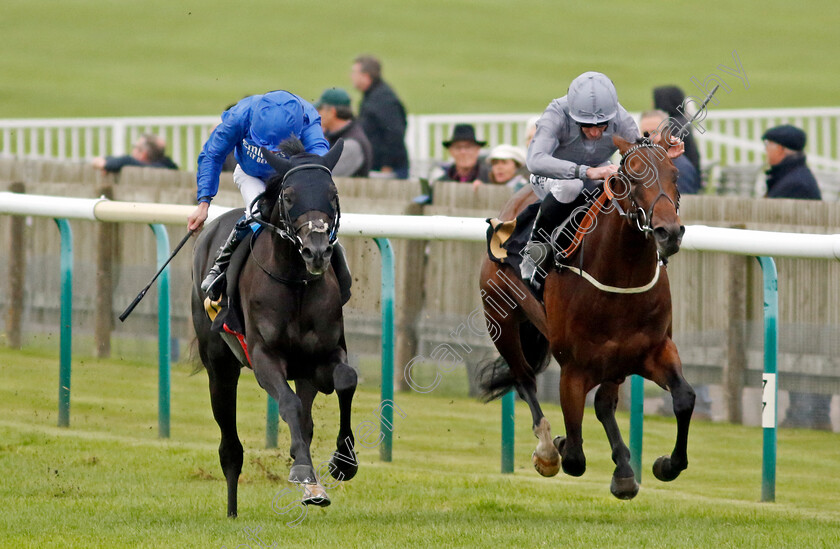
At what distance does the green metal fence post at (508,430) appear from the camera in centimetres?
786

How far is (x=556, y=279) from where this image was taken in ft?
22.0

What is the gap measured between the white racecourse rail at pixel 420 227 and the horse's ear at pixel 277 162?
68.0 inches

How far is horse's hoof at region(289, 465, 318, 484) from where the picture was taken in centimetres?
595

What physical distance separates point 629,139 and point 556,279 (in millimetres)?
691

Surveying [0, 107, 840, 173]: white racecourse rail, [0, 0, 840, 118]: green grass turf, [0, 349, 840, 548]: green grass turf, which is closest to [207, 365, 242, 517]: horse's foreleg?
[0, 349, 840, 548]: green grass turf

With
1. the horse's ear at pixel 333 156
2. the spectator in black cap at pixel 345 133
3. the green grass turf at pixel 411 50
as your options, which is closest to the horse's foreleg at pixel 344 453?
the horse's ear at pixel 333 156

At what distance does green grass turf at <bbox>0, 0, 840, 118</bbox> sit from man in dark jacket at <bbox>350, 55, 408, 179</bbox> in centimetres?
1525

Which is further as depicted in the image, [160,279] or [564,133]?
[160,279]

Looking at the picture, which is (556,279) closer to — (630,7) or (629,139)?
(629,139)

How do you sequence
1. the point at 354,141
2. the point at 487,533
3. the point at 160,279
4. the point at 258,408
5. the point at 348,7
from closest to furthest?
the point at 487,533, the point at 160,279, the point at 258,408, the point at 354,141, the point at 348,7

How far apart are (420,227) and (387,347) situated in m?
0.64

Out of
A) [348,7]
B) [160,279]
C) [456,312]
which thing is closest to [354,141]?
[456,312]

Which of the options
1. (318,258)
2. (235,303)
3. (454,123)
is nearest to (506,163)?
(235,303)

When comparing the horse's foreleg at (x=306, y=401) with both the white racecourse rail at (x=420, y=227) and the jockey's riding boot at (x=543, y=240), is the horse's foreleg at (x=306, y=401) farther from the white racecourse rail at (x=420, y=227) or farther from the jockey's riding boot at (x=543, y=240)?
the white racecourse rail at (x=420, y=227)
